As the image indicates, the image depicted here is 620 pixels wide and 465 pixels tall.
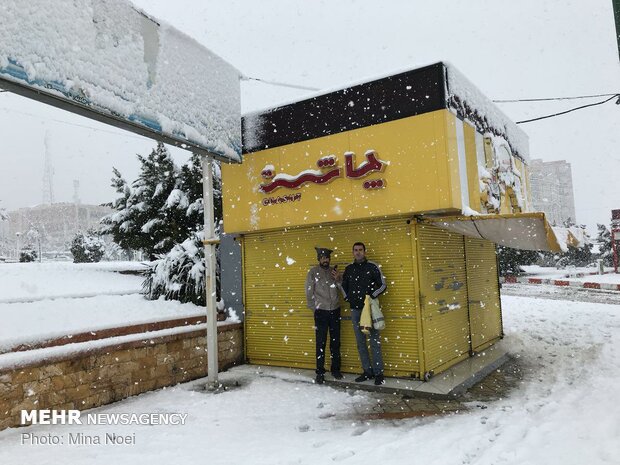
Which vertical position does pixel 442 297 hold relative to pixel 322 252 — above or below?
below

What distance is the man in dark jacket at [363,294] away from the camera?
6.28 metres

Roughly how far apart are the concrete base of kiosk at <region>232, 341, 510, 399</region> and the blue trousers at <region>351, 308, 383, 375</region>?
0.22 meters

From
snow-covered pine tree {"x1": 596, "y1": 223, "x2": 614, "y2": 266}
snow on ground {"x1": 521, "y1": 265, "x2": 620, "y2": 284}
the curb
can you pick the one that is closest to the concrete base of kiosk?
the curb

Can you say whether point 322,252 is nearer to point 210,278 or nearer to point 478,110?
point 210,278

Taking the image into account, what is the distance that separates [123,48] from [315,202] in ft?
11.7

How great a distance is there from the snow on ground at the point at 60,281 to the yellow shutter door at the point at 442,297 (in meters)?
6.18

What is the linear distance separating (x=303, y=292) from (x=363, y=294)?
1462mm

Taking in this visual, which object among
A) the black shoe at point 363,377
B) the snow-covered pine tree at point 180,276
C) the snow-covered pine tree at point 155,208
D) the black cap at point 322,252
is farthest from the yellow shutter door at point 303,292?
the snow-covered pine tree at point 155,208

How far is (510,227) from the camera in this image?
20.9ft

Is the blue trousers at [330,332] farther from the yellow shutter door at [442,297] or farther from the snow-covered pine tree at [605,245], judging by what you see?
the snow-covered pine tree at [605,245]

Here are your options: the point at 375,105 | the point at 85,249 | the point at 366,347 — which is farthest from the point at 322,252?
the point at 85,249

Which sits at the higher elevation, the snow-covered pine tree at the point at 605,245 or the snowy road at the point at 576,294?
the snow-covered pine tree at the point at 605,245

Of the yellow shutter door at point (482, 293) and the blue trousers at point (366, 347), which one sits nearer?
the blue trousers at point (366, 347)

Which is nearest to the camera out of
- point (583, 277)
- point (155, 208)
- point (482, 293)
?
point (482, 293)
